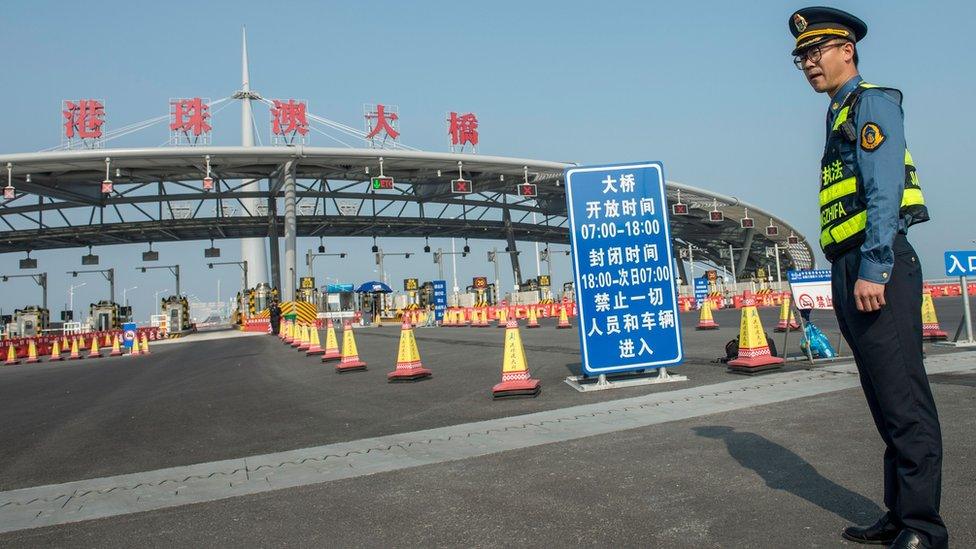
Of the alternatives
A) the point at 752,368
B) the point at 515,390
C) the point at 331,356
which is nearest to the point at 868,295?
the point at 515,390

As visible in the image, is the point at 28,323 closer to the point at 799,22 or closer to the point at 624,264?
the point at 624,264

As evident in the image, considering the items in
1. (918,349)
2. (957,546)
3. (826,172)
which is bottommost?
(957,546)

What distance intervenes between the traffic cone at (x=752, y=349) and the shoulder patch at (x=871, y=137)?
550 cm

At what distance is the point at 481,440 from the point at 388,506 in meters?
1.65

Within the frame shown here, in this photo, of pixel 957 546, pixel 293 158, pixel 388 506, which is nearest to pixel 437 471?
pixel 388 506

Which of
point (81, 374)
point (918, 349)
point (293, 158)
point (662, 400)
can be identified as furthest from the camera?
point (293, 158)

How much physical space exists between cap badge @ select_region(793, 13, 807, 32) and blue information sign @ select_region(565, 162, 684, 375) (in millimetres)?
4678

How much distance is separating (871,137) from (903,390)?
97 cm

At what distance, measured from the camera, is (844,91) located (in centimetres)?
267

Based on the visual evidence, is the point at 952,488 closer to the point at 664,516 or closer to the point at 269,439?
the point at 664,516

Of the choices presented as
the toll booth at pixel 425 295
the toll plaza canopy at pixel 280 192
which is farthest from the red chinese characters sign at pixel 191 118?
the toll booth at pixel 425 295

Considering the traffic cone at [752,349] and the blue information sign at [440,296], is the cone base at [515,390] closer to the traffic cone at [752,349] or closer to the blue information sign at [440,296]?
the traffic cone at [752,349]

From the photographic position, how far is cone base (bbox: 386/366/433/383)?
9344 mm

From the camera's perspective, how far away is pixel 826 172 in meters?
2.72
